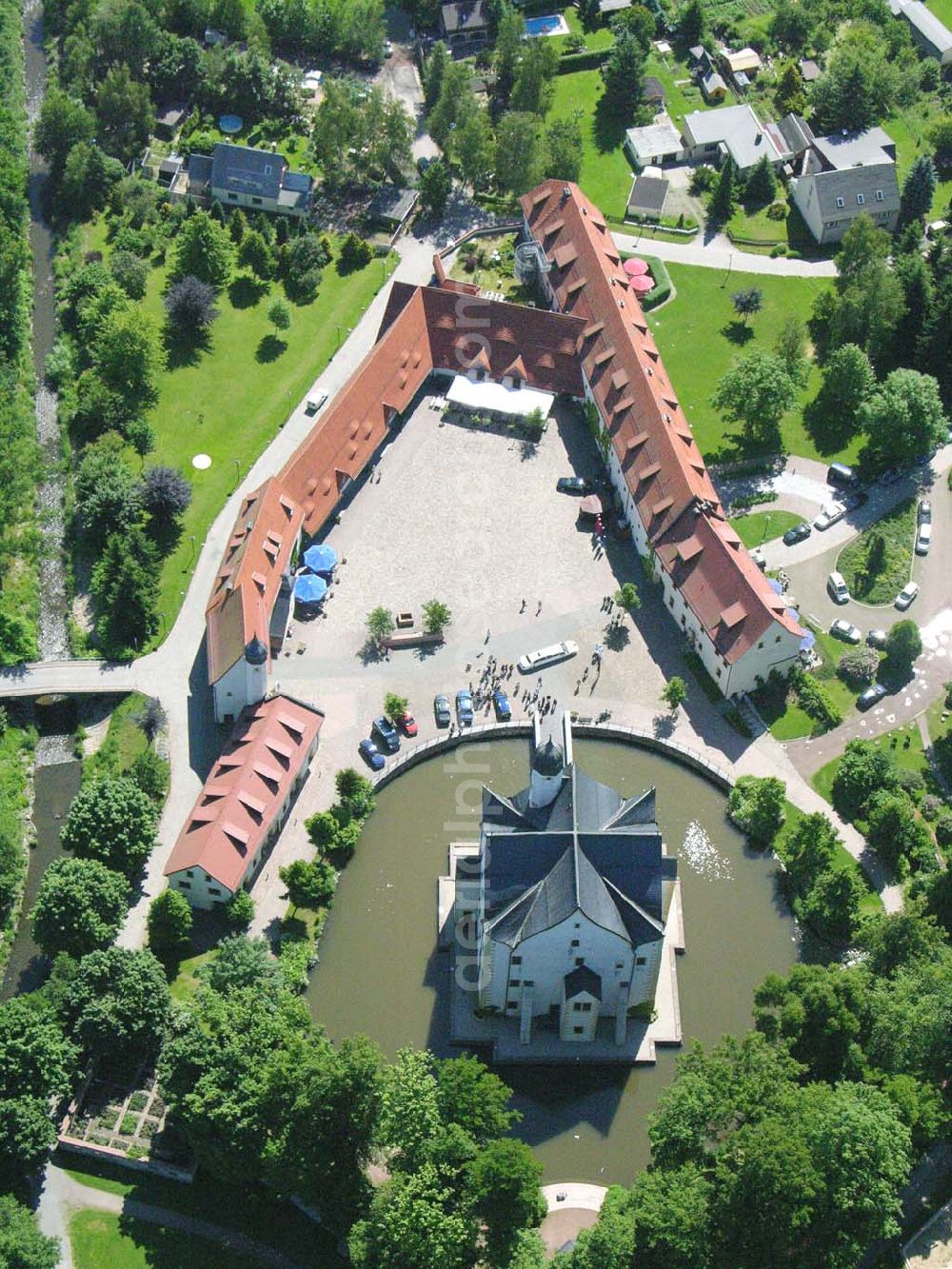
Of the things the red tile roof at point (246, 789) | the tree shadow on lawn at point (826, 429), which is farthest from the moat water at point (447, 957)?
the tree shadow on lawn at point (826, 429)

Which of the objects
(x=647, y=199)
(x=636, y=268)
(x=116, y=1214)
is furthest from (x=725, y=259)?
(x=116, y=1214)

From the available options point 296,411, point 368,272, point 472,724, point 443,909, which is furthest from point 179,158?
point 443,909

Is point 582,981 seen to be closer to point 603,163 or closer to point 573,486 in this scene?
point 573,486

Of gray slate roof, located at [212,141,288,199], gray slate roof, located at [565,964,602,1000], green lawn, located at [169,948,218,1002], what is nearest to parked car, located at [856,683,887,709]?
gray slate roof, located at [565,964,602,1000]

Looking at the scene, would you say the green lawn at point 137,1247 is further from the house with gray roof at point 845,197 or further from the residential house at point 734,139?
the residential house at point 734,139

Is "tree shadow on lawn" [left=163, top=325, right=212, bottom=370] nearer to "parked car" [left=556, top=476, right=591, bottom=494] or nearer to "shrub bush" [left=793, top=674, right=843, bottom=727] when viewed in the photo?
"parked car" [left=556, top=476, right=591, bottom=494]

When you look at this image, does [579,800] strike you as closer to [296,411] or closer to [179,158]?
[296,411]
